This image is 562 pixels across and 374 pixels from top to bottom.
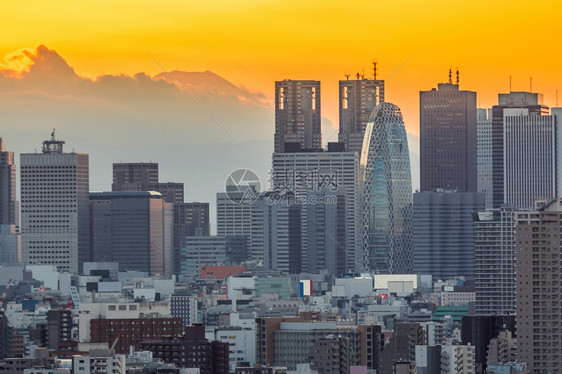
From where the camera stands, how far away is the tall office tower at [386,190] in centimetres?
17238

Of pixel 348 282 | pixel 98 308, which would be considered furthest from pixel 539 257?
pixel 348 282

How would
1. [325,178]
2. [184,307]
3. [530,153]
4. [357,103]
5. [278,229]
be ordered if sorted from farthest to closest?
[357,103], [325,178], [530,153], [278,229], [184,307]

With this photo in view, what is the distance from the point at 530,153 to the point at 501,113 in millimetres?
4805

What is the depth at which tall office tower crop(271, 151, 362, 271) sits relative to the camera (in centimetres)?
17725

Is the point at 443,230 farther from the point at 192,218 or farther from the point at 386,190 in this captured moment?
the point at 192,218

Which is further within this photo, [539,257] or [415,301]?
[415,301]

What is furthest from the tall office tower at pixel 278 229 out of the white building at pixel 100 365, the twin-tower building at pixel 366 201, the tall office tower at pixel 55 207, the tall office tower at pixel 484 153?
the white building at pixel 100 365

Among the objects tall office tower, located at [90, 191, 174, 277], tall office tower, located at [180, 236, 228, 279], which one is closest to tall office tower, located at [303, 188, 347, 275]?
tall office tower, located at [180, 236, 228, 279]

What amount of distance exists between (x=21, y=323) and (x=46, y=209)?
7723 centimetres

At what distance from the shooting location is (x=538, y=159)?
182125 millimetres

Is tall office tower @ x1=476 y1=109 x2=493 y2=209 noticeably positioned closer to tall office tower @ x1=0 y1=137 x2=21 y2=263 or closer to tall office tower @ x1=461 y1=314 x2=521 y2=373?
tall office tower @ x1=0 y1=137 x2=21 y2=263

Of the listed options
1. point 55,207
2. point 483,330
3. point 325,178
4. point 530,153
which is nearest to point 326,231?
point 325,178

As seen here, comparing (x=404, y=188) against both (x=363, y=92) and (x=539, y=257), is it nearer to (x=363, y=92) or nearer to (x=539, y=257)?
(x=363, y=92)

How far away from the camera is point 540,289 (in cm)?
8344
